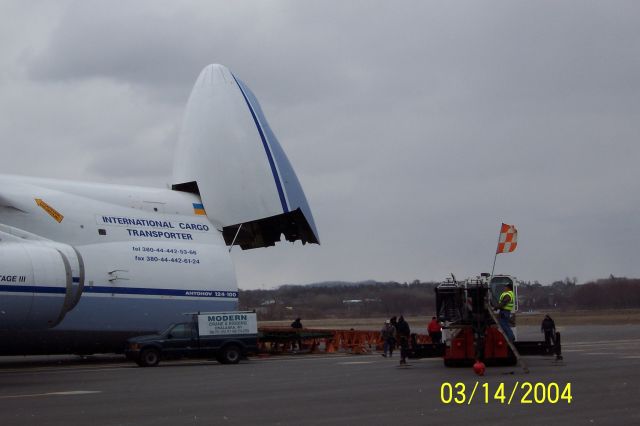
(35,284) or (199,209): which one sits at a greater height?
(199,209)

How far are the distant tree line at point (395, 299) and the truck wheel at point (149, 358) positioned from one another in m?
15.6

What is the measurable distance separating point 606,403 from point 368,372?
8.79 m

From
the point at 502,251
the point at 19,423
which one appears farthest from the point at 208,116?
the point at 19,423

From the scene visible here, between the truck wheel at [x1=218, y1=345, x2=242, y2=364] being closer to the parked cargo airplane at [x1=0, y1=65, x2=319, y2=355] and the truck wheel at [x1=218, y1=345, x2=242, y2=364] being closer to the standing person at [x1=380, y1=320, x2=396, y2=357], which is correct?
the parked cargo airplane at [x1=0, y1=65, x2=319, y2=355]

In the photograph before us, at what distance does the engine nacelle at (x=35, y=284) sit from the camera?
828 inches

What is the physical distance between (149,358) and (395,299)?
29.3 metres

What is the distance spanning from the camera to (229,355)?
95.1 ft

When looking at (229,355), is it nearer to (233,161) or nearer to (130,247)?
(130,247)

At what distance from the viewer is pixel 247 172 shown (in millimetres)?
34375

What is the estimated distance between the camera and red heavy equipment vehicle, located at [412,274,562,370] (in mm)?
21516

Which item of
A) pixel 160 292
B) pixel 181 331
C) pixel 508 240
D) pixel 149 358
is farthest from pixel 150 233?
pixel 508 240

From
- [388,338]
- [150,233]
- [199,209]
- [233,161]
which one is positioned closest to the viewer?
[388,338]

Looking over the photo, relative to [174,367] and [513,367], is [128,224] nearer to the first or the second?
[174,367]

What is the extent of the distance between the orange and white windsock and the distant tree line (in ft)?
39.8
